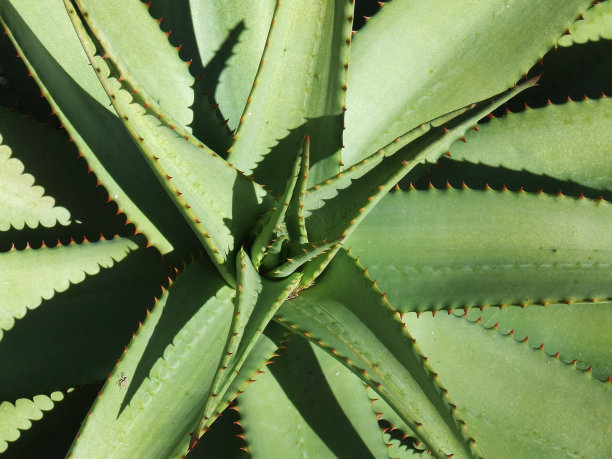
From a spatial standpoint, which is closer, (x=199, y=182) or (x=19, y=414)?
(x=199, y=182)

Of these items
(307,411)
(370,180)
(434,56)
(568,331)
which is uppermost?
(434,56)

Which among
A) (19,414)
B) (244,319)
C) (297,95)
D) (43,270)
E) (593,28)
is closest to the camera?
(244,319)

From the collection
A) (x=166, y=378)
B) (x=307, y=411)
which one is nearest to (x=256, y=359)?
(x=166, y=378)

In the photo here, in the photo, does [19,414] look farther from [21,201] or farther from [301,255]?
[301,255]

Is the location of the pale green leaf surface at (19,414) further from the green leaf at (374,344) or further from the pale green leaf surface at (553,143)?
the pale green leaf surface at (553,143)

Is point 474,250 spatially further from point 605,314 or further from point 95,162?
point 95,162

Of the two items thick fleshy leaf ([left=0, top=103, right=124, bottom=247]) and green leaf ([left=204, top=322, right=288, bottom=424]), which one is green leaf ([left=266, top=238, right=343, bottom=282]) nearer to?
green leaf ([left=204, top=322, right=288, bottom=424])
